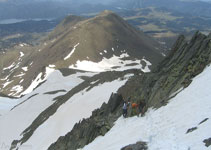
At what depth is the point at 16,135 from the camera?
200ft

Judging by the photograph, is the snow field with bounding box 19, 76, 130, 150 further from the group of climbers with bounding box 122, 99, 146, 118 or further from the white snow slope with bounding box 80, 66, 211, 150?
the white snow slope with bounding box 80, 66, 211, 150

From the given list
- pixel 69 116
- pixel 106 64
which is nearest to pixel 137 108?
pixel 69 116

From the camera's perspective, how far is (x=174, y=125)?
20562 millimetres

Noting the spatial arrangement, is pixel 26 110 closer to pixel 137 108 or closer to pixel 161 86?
pixel 161 86

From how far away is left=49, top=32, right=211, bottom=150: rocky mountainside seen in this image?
29.8 m

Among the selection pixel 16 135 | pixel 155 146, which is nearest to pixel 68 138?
pixel 155 146

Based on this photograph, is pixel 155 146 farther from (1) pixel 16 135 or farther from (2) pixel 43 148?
(1) pixel 16 135

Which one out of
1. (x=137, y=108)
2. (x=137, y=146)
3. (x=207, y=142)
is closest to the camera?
(x=207, y=142)

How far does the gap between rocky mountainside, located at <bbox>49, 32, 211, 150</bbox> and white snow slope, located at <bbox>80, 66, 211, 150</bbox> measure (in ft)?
5.08

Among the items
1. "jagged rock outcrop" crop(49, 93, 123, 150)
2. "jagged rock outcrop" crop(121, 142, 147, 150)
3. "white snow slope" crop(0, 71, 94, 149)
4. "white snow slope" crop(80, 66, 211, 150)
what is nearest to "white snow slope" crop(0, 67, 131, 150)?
"white snow slope" crop(0, 71, 94, 149)

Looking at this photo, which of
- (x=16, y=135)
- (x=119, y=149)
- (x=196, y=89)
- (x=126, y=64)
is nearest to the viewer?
(x=119, y=149)

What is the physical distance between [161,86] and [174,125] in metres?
11.9

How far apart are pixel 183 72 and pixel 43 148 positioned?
25.6 m

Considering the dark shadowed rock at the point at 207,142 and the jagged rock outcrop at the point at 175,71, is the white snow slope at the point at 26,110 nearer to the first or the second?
the jagged rock outcrop at the point at 175,71
